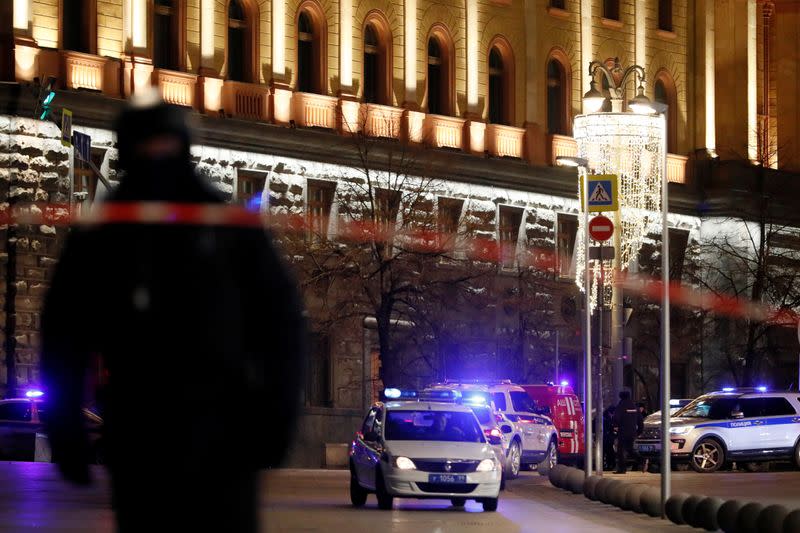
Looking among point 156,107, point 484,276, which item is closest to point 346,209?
point 484,276

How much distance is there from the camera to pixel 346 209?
51312 mm

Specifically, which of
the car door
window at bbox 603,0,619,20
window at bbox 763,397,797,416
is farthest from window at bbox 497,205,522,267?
the car door

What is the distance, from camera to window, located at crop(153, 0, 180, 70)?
55.5 metres

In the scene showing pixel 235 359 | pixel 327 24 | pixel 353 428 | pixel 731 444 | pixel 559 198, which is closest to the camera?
pixel 235 359

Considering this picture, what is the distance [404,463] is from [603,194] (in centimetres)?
880

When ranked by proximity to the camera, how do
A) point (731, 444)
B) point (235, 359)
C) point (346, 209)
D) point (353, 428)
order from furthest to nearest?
point (353, 428), point (346, 209), point (731, 444), point (235, 359)

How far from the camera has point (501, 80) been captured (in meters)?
66.4

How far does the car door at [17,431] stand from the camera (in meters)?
39.6

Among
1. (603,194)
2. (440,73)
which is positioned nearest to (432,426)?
(603,194)

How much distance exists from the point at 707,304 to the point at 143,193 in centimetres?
5859

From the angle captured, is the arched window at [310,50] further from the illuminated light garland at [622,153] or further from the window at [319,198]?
the illuminated light garland at [622,153]

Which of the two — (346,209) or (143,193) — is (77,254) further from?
(346,209)

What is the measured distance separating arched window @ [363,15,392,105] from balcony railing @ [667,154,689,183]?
39.8 ft

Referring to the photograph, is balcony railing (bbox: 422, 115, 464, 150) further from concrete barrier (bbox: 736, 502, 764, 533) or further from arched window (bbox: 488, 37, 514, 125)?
concrete barrier (bbox: 736, 502, 764, 533)
